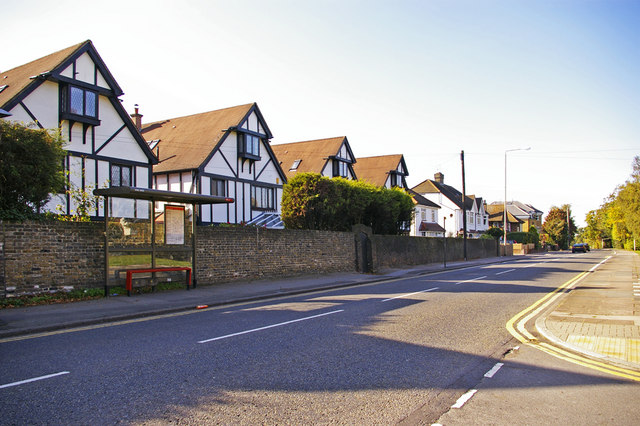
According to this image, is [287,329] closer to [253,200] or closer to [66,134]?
[66,134]

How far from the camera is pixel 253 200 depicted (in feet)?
103

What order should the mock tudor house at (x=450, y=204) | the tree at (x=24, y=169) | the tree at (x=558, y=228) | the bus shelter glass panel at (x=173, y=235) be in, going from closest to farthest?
the tree at (x=24, y=169), the bus shelter glass panel at (x=173, y=235), the mock tudor house at (x=450, y=204), the tree at (x=558, y=228)

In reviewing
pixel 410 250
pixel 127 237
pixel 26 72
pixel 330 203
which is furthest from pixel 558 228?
pixel 127 237

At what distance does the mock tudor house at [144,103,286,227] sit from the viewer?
1121 inches

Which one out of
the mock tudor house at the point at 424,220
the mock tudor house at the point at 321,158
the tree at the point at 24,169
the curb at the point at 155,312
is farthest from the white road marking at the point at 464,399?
the mock tudor house at the point at 424,220

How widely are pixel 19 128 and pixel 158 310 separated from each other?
627cm

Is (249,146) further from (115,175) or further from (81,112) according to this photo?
(81,112)

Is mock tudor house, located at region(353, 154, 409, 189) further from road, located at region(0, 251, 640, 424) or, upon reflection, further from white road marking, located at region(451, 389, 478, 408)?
white road marking, located at region(451, 389, 478, 408)

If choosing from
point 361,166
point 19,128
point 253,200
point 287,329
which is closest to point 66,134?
point 19,128

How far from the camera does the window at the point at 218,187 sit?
95.0ft

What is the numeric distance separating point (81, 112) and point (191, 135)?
10224 mm

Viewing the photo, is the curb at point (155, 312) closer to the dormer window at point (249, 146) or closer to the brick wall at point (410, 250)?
the brick wall at point (410, 250)

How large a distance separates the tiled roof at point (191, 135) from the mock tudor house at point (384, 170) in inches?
810

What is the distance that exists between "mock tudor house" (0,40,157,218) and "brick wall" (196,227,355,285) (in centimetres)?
686
